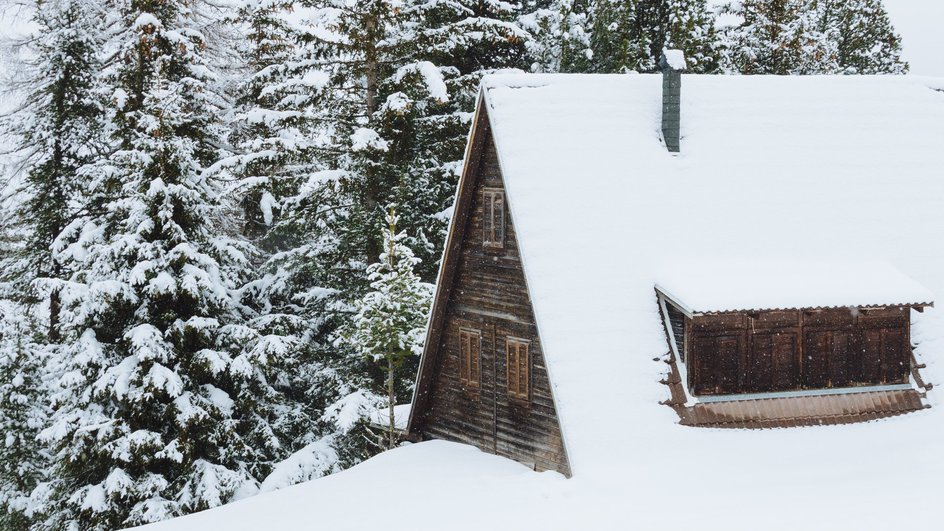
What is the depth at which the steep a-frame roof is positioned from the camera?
1336 cm

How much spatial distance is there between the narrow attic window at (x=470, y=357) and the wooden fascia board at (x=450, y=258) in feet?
2.26

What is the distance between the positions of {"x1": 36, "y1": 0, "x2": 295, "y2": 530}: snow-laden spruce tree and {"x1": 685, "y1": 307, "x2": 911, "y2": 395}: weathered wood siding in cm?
1156

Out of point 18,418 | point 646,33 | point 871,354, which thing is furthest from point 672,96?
point 18,418

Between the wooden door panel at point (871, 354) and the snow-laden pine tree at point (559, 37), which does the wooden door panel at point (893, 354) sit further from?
the snow-laden pine tree at point (559, 37)

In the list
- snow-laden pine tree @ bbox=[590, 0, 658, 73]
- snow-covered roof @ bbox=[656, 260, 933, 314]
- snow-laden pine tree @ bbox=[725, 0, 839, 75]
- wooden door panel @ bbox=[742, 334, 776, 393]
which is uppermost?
snow-laden pine tree @ bbox=[725, 0, 839, 75]

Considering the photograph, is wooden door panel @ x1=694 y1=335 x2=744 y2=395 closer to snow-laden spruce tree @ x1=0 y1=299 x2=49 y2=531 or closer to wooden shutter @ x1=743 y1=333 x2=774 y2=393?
wooden shutter @ x1=743 y1=333 x2=774 y2=393

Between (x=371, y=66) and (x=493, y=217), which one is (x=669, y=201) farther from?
(x=371, y=66)

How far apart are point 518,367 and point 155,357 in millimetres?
9473

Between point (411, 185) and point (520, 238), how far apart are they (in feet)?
33.1

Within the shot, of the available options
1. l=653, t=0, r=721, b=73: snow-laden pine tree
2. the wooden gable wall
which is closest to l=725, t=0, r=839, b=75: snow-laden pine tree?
l=653, t=0, r=721, b=73: snow-laden pine tree

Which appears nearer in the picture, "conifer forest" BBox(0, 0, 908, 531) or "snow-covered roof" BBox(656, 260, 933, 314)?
"snow-covered roof" BBox(656, 260, 933, 314)

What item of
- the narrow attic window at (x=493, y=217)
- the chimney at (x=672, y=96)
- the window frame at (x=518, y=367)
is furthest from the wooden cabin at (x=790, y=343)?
the narrow attic window at (x=493, y=217)

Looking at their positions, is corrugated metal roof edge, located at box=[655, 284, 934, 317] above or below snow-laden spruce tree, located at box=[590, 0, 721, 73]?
below

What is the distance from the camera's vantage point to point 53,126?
78.1ft
